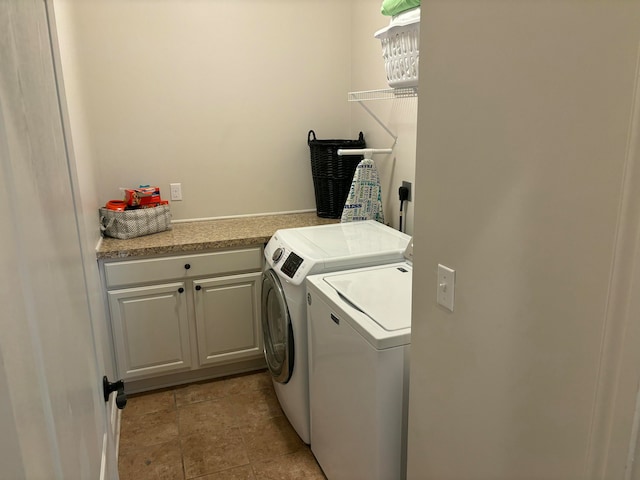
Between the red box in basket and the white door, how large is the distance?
1874 millimetres

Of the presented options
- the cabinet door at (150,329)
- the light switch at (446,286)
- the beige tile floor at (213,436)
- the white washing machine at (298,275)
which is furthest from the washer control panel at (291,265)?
the light switch at (446,286)

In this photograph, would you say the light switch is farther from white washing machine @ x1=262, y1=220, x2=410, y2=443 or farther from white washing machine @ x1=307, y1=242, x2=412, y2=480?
white washing machine @ x1=262, y1=220, x2=410, y2=443

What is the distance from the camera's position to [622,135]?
69 cm

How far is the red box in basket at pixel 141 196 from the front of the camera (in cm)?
269

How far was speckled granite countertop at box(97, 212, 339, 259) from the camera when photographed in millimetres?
2488

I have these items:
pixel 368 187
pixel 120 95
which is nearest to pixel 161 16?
pixel 120 95

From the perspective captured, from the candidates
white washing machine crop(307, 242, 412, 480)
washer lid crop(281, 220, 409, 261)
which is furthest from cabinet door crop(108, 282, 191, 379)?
white washing machine crop(307, 242, 412, 480)

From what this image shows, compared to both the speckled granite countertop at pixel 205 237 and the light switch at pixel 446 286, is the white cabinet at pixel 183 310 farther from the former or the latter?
the light switch at pixel 446 286

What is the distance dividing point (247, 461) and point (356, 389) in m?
0.91

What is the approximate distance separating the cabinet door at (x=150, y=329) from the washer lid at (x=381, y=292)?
1084 mm

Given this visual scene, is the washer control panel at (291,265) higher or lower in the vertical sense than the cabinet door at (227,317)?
higher

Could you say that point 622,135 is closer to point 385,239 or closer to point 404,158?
point 385,239

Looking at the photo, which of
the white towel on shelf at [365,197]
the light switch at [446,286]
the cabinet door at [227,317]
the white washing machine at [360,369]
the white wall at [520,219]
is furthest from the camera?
the cabinet door at [227,317]

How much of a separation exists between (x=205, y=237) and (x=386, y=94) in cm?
131
